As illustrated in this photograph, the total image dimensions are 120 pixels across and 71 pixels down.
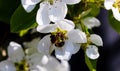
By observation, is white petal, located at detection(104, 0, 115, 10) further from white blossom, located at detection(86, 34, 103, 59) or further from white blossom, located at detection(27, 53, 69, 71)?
white blossom, located at detection(27, 53, 69, 71)

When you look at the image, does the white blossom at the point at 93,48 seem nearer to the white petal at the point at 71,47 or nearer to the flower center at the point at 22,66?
the white petal at the point at 71,47

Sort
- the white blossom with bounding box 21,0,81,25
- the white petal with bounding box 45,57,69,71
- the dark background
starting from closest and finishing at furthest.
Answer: the white blossom with bounding box 21,0,81,25, the white petal with bounding box 45,57,69,71, the dark background

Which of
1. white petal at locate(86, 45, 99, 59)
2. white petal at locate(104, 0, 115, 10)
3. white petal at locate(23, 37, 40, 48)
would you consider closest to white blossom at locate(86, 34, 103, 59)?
white petal at locate(86, 45, 99, 59)

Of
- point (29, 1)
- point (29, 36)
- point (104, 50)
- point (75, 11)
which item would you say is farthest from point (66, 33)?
point (104, 50)

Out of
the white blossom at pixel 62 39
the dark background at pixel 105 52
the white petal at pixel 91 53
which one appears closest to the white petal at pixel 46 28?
the white blossom at pixel 62 39

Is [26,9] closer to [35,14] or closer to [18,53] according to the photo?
[35,14]
